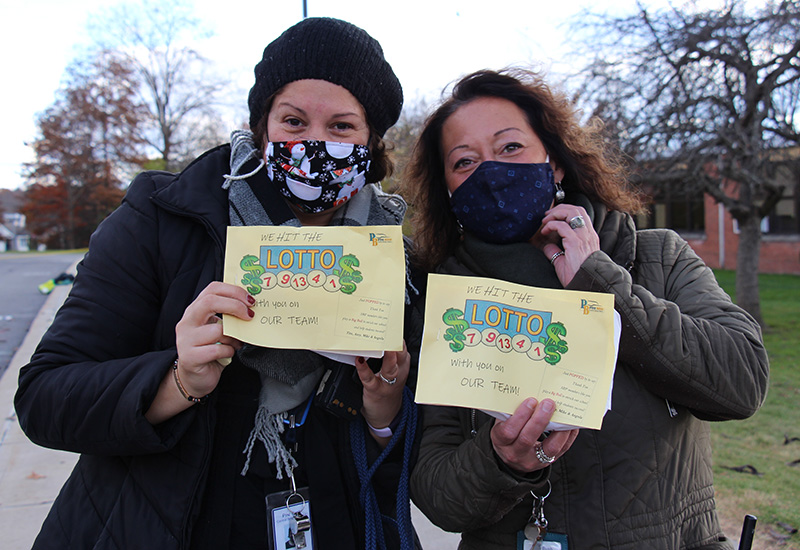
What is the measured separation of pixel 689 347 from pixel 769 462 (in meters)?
4.34

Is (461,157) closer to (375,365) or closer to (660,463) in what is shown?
(375,365)

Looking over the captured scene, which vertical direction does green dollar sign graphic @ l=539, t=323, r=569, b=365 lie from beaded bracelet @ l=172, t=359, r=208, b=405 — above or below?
above

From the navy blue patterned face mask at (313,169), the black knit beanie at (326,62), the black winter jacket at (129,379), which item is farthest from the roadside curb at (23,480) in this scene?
the black knit beanie at (326,62)

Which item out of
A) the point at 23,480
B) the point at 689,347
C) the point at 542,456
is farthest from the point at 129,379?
the point at 23,480

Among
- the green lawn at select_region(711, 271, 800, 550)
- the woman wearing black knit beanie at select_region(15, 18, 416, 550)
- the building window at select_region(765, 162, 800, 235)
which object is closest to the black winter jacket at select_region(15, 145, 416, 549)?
the woman wearing black knit beanie at select_region(15, 18, 416, 550)

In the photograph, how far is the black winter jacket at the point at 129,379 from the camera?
151 centimetres

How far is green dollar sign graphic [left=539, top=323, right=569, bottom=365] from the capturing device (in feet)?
4.68

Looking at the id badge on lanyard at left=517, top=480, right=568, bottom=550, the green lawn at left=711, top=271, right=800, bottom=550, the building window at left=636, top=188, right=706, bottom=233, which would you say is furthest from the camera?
the building window at left=636, top=188, right=706, bottom=233

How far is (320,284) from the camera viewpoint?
1549 millimetres

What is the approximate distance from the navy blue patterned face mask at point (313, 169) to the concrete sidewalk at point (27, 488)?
2430 millimetres

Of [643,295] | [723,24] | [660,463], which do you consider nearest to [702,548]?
[660,463]

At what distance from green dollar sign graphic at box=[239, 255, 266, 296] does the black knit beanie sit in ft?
2.02

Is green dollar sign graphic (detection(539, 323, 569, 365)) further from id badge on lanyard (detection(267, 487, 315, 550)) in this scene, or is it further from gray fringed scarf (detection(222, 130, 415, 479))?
id badge on lanyard (detection(267, 487, 315, 550))

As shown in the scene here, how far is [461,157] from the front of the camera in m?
2.04
